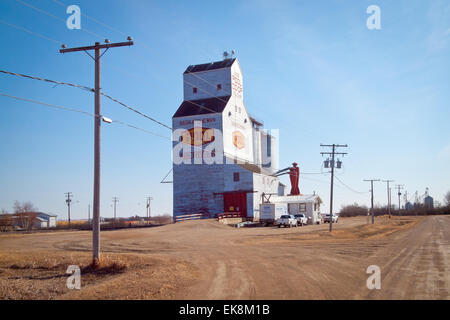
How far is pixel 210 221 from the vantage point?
4766cm

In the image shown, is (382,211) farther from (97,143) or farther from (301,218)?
(97,143)

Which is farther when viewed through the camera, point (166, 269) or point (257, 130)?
point (257, 130)

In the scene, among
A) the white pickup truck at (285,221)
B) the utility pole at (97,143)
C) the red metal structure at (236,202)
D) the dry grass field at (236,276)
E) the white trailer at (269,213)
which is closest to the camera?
the dry grass field at (236,276)

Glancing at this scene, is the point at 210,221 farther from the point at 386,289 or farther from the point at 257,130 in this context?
the point at 386,289

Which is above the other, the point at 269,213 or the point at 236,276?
the point at 236,276

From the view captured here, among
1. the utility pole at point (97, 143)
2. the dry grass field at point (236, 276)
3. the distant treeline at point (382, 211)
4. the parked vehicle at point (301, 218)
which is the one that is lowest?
the distant treeline at point (382, 211)

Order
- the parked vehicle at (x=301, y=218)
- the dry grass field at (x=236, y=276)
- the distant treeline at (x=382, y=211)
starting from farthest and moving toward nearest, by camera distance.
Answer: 1. the distant treeline at (x=382, y=211)
2. the parked vehicle at (x=301, y=218)
3. the dry grass field at (x=236, y=276)

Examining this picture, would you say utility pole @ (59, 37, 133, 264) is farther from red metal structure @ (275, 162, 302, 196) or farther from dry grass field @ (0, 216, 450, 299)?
red metal structure @ (275, 162, 302, 196)

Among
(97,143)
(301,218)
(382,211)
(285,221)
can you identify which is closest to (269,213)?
(285,221)

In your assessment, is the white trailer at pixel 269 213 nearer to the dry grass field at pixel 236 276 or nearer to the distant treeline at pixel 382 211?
the dry grass field at pixel 236 276

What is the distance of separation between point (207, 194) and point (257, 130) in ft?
76.5

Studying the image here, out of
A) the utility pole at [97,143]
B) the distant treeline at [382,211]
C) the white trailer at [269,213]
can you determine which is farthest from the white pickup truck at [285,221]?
the distant treeline at [382,211]

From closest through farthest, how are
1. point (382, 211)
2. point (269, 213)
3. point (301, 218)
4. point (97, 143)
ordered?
point (97, 143) → point (269, 213) → point (301, 218) → point (382, 211)
